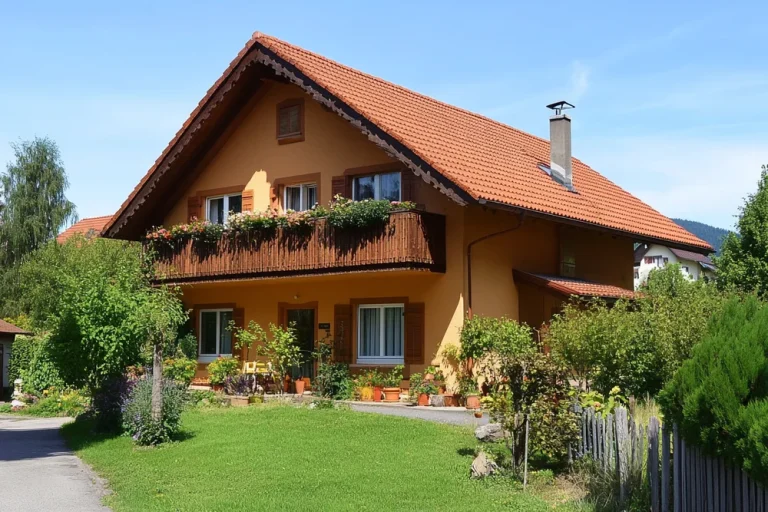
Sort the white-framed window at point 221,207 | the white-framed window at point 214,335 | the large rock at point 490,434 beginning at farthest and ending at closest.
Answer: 1. the white-framed window at point 214,335
2. the white-framed window at point 221,207
3. the large rock at point 490,434

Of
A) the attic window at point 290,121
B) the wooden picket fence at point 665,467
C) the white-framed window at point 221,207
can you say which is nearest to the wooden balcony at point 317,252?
the white-framed window at point 221,207

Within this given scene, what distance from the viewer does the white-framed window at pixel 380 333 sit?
21734mm

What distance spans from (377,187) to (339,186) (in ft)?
3.32

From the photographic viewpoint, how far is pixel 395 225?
64.4 feet

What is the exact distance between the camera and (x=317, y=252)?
20984 millimetres

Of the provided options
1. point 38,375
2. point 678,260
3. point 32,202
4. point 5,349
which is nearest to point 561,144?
point 38,375

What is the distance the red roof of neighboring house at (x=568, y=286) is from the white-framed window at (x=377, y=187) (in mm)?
3399

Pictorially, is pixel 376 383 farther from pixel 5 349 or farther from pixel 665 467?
pixel 5 349

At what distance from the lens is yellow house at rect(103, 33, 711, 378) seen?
20.3 m

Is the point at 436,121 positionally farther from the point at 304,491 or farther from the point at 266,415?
the point at 304,491

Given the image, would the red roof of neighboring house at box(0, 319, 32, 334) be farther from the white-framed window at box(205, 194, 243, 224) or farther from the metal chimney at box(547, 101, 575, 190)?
the metal chimney at box(547, 101, 575, 190)

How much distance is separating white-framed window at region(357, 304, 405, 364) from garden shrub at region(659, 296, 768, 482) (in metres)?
13.1

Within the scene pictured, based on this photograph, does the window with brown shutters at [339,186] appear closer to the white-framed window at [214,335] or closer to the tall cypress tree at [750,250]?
the white-framed window at [214,335]

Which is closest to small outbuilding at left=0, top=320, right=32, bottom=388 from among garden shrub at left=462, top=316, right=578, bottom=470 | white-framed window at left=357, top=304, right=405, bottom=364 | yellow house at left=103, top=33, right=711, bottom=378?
yellow house at left=103, top=33, right=711, bottom=378
